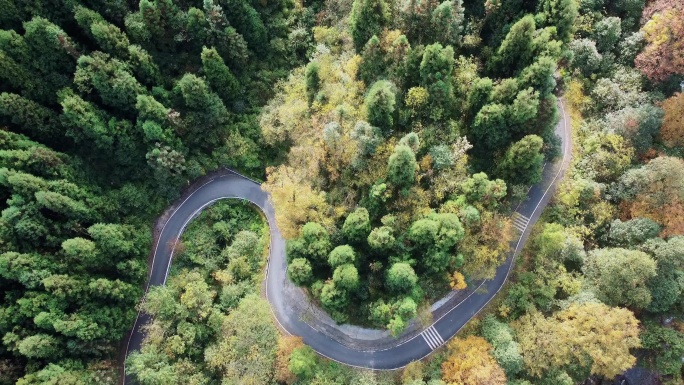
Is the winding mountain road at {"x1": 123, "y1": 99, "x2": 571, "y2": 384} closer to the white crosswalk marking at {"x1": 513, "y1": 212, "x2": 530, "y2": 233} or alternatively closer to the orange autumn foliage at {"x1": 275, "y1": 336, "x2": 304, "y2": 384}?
the white crosswalk marking at {"x1": 513, "y1": 212, "x2": 530, "y2": 233}

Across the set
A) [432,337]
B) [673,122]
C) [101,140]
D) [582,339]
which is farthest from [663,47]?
[101,140]

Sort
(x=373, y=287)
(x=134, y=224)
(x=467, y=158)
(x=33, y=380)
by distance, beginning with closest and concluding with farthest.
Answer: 1. (x=33, y=380)
2. (x=373, y=287)
3. (x=467, y=158)
4. (x=134, y=224)

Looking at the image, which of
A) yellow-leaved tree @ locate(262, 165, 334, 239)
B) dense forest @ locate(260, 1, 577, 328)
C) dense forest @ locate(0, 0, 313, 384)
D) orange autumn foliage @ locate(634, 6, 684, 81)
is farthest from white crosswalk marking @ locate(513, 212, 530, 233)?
dense forest @ locate(0, 0, 313, 384)

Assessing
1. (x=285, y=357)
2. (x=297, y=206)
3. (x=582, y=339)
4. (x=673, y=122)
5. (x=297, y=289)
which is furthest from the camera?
(x=297, y=289)

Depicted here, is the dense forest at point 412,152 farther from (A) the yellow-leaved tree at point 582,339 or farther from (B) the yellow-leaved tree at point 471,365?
(A) the yellow-leaved tree at point 582,339

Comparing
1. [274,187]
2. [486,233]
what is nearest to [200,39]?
[274,187]

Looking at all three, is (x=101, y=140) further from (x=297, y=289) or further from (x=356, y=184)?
(x=356, y=184)

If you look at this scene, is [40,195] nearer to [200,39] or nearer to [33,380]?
[33,380]
